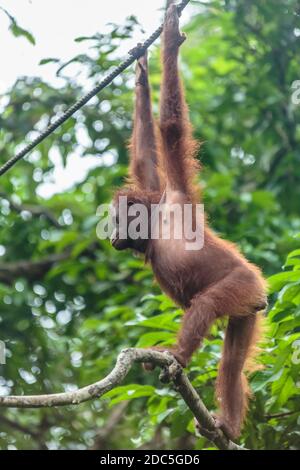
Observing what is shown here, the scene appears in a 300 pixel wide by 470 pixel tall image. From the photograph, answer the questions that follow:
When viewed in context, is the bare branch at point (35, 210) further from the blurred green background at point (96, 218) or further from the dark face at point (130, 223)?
the dark face at point (130, 223)

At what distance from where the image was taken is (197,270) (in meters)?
5.70

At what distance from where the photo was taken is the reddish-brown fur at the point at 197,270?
5.46 m

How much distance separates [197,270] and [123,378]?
1.75 metres

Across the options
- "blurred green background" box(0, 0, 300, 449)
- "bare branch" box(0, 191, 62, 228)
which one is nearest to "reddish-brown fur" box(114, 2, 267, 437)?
"blurred green background" box(0, 0, 300, 449)

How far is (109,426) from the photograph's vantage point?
8789 mm

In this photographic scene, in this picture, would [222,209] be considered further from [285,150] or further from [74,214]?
[74,214]

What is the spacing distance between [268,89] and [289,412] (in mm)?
4320

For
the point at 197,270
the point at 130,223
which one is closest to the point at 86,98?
the point at 130,223

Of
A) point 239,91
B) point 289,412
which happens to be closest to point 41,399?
point 289,412

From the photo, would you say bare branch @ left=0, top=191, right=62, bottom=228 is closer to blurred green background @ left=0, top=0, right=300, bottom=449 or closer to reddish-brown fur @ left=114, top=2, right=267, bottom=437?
blurred green background @ left=0, top=0, right=300, bottom=449

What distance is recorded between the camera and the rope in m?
4.97

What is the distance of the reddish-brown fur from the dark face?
0.04 feet

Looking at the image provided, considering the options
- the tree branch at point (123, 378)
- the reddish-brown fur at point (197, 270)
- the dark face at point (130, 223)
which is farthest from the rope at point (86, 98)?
the tree branch at point (123, 378)

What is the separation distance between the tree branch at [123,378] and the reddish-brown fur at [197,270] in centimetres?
26
